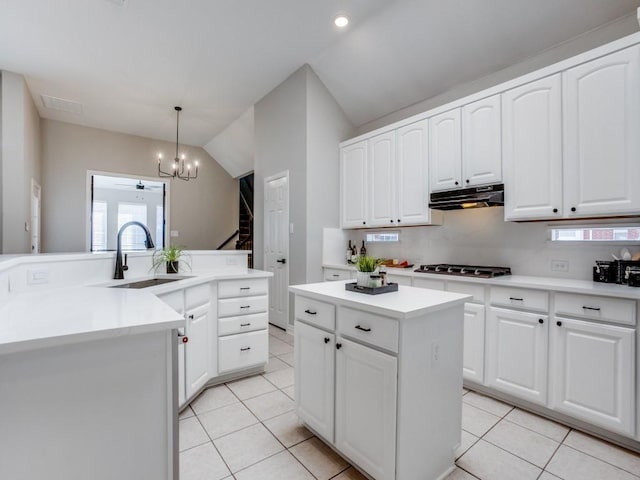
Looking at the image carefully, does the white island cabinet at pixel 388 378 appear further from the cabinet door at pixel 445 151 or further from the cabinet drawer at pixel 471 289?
the cabinet door at pixel 445 151

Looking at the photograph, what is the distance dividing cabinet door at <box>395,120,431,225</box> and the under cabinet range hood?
187mm

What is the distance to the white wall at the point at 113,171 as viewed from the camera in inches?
220

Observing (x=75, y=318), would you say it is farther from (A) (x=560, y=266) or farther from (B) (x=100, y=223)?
(B) (x=100, y=223)

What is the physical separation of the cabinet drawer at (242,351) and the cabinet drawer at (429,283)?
1.48 m

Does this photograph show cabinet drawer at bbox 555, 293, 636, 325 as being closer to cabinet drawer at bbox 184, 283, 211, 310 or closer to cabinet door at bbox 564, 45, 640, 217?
cabinet door at bbox 564, 45, 640, 217

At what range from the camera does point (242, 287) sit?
271 centimetres

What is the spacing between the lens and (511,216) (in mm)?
2574

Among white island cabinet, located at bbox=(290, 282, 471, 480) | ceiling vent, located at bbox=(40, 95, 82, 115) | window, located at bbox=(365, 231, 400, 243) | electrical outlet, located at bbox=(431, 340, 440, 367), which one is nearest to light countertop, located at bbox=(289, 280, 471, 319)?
white island cabinet, located at bbox=(290, 282, 471, 480)

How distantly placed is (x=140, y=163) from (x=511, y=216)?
6799mm

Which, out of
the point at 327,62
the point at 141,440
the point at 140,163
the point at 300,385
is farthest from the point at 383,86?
the point at 140,163

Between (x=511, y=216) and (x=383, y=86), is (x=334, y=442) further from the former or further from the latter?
(x=383, y=86)

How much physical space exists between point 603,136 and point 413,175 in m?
1.54

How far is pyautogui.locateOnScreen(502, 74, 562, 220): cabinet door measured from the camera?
2320 millimetres

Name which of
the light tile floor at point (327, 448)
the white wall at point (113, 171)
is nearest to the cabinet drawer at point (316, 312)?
the light tile floor at point (327, 448)
